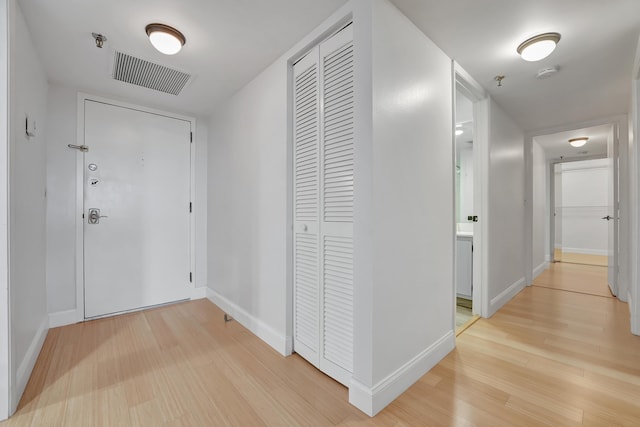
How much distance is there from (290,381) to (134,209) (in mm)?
2490

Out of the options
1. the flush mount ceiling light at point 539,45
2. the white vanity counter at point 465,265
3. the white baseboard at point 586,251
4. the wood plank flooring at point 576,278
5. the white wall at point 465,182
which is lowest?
the wood plank flooring at point 576,278

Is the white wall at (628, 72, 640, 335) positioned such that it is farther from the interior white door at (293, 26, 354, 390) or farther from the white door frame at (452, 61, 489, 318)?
the interior white door at (293, 26, 354, 390)

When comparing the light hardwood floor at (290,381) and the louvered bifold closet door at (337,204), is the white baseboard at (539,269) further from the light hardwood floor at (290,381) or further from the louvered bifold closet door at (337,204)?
the louvered bifold closet door at (337,204)

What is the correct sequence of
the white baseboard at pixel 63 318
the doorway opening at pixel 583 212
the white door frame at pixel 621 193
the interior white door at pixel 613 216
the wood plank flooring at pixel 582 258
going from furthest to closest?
the wood plank flooring at pixel 582 258 < the doorway opening at pixel 583 212 < the interior white door at pixel 613 216 < the white door frame at pixel 621 193 < the white baseboard at pixel 63 318

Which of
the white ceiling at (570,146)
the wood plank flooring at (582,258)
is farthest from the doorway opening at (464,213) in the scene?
the wood plank flooring at (582,258)

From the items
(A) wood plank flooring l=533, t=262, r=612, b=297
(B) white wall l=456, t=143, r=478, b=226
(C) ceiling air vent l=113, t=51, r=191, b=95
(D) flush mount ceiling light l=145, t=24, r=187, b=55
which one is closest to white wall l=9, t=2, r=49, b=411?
(C) ceiling air vent l=113, t=51, r=191, b=95

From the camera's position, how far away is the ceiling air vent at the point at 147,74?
2.21m

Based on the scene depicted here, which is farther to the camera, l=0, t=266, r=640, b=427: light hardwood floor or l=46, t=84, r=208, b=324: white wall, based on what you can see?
l=46, t=84, r=208, b=324: white wall

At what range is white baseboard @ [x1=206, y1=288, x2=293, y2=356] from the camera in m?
2.09

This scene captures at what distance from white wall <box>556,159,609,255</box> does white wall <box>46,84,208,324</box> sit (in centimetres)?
933

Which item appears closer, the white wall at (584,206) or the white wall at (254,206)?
the white wall at (254,206)

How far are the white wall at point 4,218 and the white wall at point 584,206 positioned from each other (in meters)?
9.27

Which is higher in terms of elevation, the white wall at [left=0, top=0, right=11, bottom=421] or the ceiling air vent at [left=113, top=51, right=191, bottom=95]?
the ceiling air vent at [left=113, top=51, right=191, bottom=95]

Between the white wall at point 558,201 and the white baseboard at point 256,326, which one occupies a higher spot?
the white wall at point 558,201
